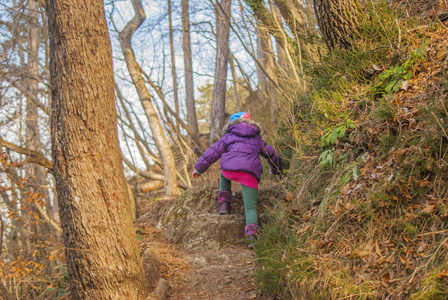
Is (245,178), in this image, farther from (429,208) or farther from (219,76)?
(219,76)

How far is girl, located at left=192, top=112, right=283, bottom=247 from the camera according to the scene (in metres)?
4.91

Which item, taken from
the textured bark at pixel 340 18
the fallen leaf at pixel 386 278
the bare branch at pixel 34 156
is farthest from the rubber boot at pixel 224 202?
the fallen leaf at pixel 386 278

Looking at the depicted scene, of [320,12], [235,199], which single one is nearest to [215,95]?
[235,199]

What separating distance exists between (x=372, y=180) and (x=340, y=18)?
2.29 meters

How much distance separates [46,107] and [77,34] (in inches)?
262

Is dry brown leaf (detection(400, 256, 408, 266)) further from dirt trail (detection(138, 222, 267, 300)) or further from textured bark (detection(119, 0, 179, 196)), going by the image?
textured bark (detection(119, 0, 179, 196))

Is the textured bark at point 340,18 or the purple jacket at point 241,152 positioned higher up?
the textured bark at point 340,18

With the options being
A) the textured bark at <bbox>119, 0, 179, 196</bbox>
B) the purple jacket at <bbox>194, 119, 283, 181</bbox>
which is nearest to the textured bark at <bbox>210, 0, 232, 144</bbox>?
the textured bark at <bbox>119, 0, 179, 196</bbox>

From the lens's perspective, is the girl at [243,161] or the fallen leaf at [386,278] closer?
the fallen leaf at [386,278]

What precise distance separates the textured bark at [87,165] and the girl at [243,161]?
1.99m

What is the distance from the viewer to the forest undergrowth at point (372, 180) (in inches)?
98.3

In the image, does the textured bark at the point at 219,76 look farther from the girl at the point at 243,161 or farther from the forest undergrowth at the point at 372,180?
the forest undergrowth at the point at 372,180

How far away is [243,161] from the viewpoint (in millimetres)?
4992

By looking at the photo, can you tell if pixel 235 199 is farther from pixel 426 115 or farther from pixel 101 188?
pixel 426 115
